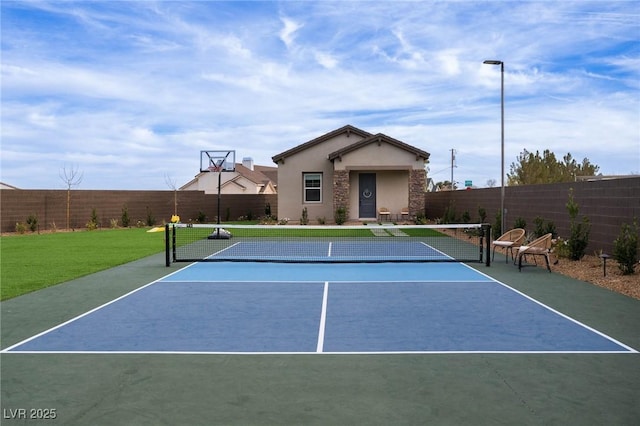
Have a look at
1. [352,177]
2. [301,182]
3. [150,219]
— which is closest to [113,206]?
[150,219]

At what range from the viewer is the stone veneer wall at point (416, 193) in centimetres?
3114

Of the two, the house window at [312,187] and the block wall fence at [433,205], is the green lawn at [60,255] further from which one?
the house window at [312,187]

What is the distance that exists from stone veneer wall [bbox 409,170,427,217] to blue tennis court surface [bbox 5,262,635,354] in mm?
18636

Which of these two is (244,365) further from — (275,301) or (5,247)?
(5,247)

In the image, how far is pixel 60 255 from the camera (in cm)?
1769

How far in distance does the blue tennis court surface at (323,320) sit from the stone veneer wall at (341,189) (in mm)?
18165

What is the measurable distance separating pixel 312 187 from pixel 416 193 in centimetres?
601

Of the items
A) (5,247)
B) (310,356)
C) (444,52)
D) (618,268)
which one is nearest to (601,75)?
(444,52)

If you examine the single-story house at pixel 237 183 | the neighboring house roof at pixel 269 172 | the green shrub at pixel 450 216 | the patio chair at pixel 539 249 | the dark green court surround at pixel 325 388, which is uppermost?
the neighboring house roof at pixel 269 172

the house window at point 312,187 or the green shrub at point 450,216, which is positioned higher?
the house window at point 312,187

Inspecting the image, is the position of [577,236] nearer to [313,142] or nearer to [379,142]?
[379,142]

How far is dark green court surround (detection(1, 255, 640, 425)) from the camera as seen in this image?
16.2ft

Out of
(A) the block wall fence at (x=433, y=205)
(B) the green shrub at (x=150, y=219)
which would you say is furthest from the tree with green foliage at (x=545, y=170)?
(B) the green shrub at (x=150, y=219)

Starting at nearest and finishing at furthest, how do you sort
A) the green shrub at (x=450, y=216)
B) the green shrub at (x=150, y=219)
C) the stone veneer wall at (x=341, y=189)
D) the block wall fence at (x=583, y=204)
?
the block wall fence at (x=583, y=204) < the green shrub at (x=450, y=216) < the stone veneer wall at (x=341, y=189) < the green shrub at (x=150, y=219)
